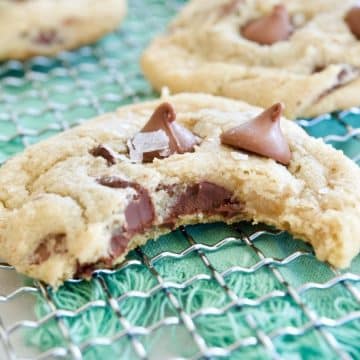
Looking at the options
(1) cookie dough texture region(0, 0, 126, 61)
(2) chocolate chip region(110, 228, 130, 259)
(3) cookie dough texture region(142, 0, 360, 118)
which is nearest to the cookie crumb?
(2) chocolate chip region(110, 228, 130, 259)

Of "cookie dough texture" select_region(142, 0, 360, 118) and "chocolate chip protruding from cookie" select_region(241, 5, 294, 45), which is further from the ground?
"chocolate chip protruding from cookie" select_region(241, 5, 294, 45)

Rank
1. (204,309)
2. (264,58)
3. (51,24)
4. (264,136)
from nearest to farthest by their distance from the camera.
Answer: (204,309), (264,136), (264,58), (51,24)

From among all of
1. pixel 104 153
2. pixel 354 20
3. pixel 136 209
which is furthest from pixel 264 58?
pixel 136 209

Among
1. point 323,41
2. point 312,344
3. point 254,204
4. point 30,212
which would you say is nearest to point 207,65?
point 323,41

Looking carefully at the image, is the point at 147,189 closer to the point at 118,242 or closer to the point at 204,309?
the point at 118,242

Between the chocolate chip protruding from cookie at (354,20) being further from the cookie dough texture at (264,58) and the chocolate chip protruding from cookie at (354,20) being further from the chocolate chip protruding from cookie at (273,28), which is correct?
the chocolate chip protruding from cookie at (273,28)

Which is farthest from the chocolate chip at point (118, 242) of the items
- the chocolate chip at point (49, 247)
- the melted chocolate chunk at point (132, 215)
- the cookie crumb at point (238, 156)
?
the cookie crumb at point (238, 156)

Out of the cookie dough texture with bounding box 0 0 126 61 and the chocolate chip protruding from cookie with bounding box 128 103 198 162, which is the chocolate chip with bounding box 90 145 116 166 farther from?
the cookie dough texture with bounding box 0 0 126 61

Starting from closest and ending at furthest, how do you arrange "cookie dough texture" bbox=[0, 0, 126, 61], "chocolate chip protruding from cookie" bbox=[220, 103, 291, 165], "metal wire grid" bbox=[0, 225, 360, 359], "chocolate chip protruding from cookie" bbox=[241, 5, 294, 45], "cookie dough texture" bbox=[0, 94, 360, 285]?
"metal wire grid" bbox=[0, 225, 360, 359] → "cookie dough texture" bbox=[0, 94, 360, 285] → "chocolate chip protruding from cookie" bbox=[220, 103, 291, 165] → "chocolate chip protruding from cookie" bbox=[241, 5, 294, 45] → "cookie dough texture" bbox=[0, 0, 126, 61]
